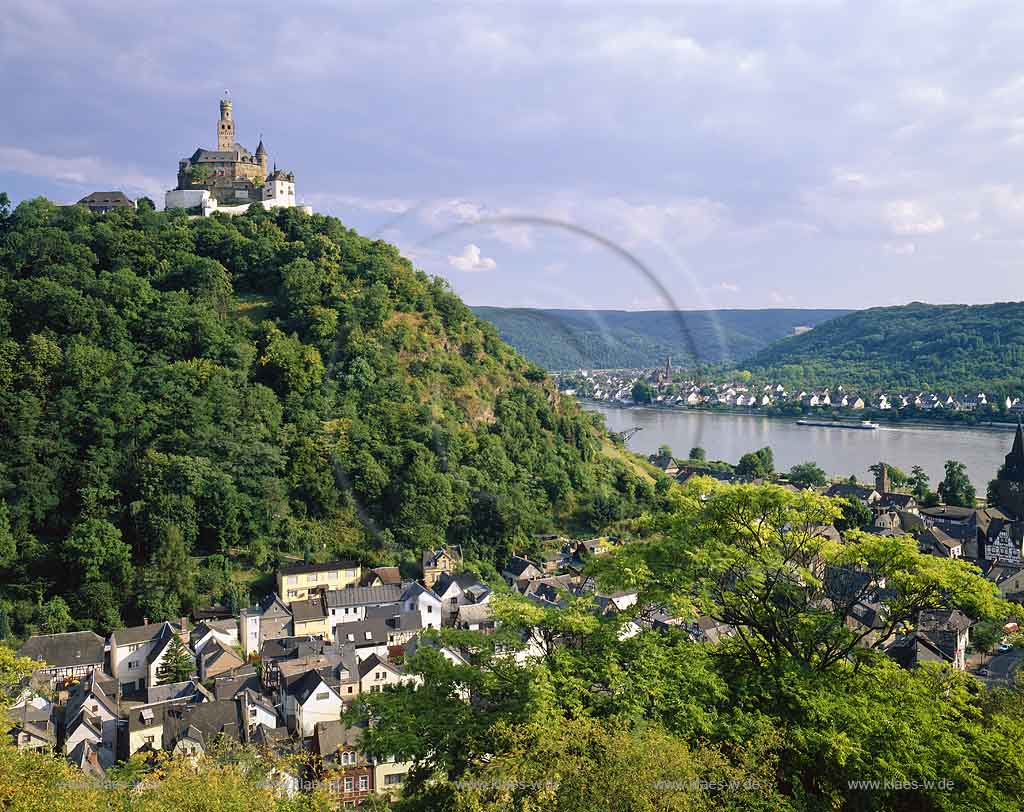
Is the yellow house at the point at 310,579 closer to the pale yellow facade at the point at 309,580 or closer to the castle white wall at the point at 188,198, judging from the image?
the pale yellow facade at the point at 309,580

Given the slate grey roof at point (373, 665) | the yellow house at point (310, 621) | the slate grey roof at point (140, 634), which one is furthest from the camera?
the yellow house at point (310, 621)

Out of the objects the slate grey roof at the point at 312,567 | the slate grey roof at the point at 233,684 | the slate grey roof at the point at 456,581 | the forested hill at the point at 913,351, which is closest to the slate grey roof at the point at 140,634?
the slate grey roof at the point at 233,684

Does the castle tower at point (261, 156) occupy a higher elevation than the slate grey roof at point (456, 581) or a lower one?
higher

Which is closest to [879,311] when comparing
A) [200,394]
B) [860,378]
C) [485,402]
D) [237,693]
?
[860,378]

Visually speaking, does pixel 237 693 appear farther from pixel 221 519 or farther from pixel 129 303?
pixel 129 303

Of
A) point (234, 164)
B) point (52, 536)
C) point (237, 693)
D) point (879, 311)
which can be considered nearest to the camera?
point (237, 693)

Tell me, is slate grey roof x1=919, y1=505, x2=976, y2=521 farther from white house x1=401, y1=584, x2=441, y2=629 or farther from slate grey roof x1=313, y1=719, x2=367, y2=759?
slate grey roof x1=313, y1=719, x2=367, y2=759
